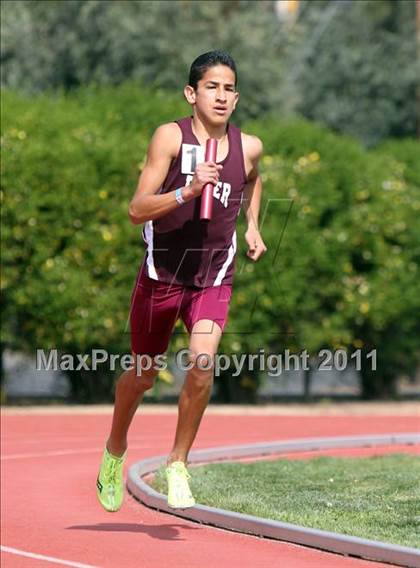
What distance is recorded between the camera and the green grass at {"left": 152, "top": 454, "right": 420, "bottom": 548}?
1064 cm

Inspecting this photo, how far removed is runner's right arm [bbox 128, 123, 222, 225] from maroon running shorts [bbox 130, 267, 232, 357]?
1.86 feet

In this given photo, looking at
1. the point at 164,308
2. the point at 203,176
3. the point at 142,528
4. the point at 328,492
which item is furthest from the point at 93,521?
the point at 203,176

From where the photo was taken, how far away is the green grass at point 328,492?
1064cm

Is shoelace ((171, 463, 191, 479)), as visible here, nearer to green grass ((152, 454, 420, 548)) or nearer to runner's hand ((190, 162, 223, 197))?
green grass ((152, 454, 420, 548))

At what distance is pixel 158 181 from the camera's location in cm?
958

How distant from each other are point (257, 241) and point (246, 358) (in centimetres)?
1564

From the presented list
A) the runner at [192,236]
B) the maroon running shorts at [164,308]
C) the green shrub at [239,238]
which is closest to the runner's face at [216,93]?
the runner at [192,236]

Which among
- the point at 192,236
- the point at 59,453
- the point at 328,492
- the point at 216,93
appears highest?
the point at 216,93

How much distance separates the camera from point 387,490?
12.5 m

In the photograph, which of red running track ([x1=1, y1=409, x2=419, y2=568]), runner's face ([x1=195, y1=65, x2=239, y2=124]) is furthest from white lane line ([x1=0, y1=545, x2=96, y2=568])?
runner's face ([x1=195, y1=65, x2=239, y2=124])

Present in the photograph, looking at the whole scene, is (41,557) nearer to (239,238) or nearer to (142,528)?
(142,528)

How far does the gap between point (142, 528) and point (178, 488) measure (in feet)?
5.83

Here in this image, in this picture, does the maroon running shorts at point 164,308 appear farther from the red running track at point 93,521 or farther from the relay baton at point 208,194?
the red running track at point 93,521

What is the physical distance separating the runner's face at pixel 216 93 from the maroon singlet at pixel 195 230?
0.18m
